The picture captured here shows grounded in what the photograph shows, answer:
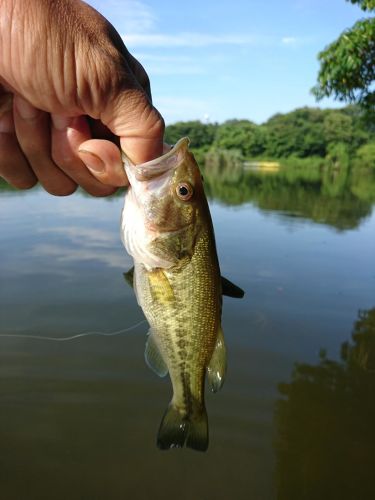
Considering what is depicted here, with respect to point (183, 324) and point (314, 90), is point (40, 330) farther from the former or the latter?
point (314, 90)

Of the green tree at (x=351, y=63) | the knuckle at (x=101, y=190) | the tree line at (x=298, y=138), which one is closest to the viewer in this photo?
the knuckle at (x=101, y=190)

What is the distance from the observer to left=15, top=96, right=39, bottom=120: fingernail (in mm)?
1985

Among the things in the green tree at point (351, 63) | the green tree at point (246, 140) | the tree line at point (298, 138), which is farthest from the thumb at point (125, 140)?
the green tree at point (246, 140)

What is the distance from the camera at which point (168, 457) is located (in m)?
4.57

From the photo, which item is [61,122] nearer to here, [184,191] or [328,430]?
[184,191]

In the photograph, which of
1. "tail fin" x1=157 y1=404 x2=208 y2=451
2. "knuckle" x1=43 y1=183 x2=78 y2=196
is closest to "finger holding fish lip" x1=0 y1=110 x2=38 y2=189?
"knuckle" x1=43 y1=183 x2=78 y2=196

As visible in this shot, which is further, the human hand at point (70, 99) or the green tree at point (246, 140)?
the green tree at point (246, 140)

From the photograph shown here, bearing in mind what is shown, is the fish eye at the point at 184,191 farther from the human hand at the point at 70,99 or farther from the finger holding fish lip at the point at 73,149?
the finger holding fish lip at the point at 73,149

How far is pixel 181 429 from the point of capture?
7.94ft

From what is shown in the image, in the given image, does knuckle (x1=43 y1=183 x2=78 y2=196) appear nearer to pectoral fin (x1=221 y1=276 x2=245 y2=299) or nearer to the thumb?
the thumb

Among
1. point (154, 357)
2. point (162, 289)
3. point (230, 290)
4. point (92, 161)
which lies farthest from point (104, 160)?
point (154, 357)

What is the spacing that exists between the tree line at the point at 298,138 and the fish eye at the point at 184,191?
80233 millimetres

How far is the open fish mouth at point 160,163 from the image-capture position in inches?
81.2

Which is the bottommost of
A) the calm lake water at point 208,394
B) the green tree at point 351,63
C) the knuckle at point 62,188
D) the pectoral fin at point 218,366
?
the calm lake water at point 208,394
